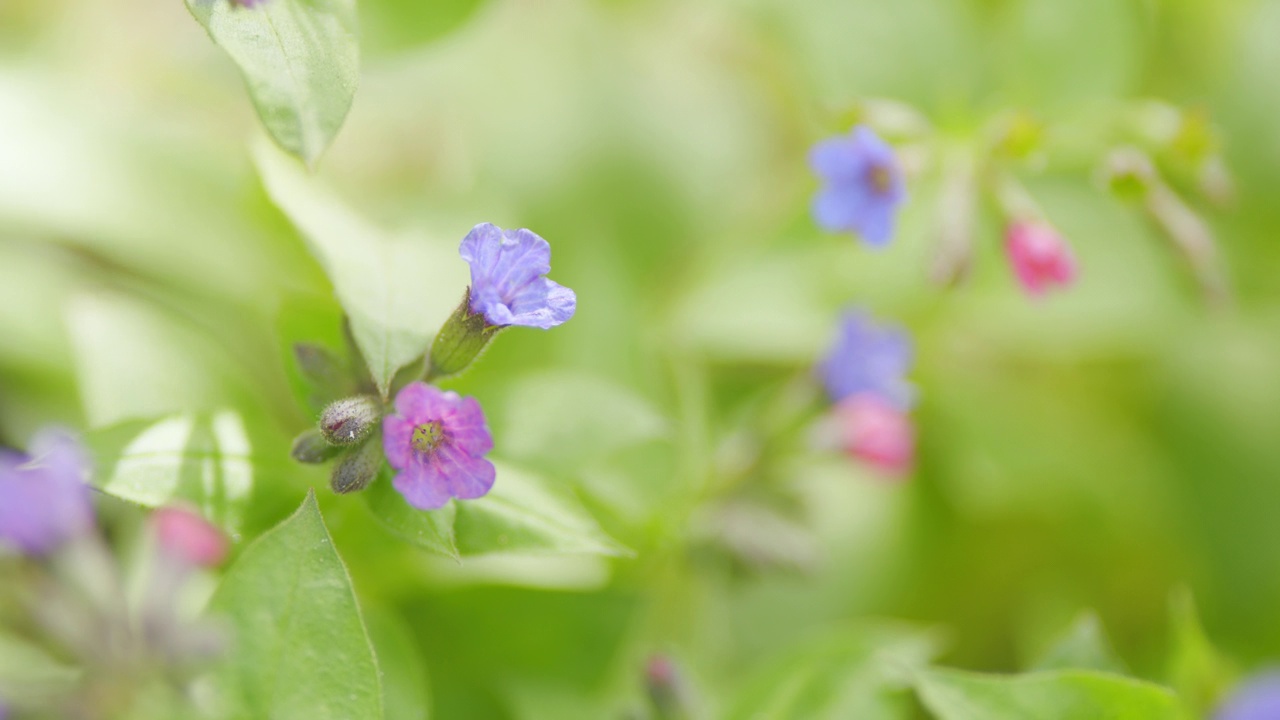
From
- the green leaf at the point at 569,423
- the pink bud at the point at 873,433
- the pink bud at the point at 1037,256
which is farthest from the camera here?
the pink bud at the point at 873,433

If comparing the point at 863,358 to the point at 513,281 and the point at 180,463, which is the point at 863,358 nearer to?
the point at 513,281

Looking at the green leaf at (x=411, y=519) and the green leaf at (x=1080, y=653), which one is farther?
the green leaf at (x=1080, y=653)

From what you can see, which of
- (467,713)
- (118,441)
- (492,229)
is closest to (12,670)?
(118,441)

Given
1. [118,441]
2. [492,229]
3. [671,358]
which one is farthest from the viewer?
[671,358]

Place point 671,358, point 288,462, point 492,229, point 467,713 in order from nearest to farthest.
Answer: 1. point 492,229
2. point 288,462
3. point 467,713
4. point 671,358

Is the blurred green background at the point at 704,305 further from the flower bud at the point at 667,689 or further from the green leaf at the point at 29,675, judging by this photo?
the green leaf at the point at 29,675

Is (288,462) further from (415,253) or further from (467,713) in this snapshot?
(467,713)

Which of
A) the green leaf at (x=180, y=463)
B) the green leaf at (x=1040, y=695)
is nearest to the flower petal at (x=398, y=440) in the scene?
the green leaf at (x=180, y=463)
